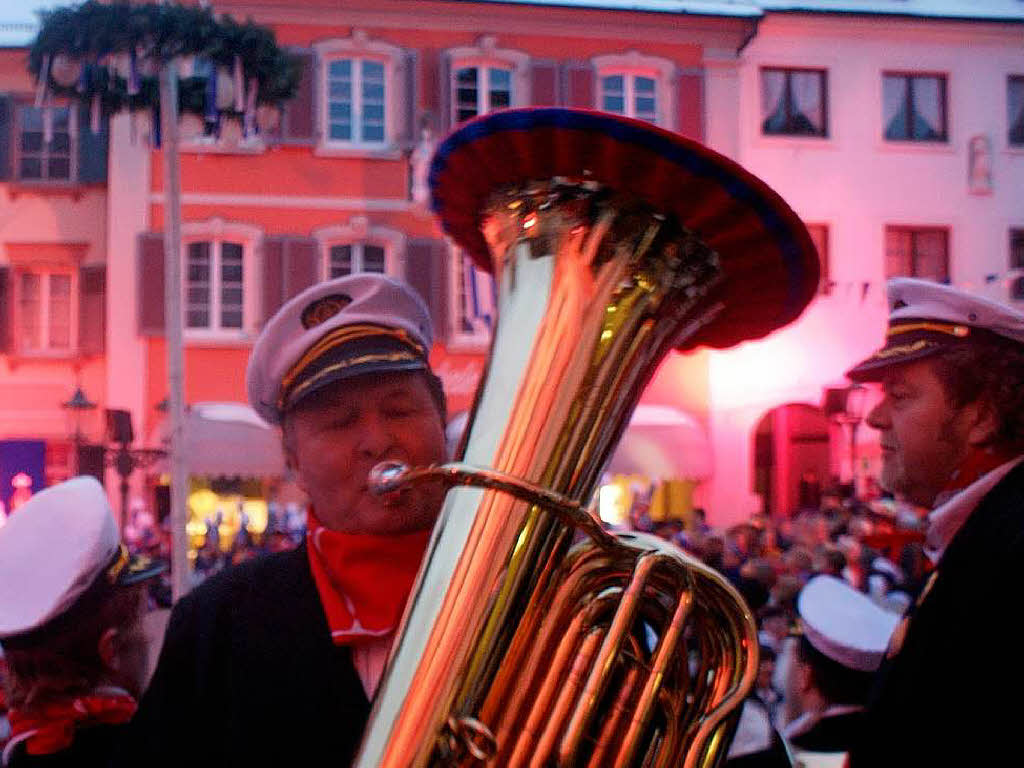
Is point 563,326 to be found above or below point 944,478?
above

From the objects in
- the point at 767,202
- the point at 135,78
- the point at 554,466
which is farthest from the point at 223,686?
the point at 135,78

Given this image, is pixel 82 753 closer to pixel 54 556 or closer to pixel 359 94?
pixel 54 556

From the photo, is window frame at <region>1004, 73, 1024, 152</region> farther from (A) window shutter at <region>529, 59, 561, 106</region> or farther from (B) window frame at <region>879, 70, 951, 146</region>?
(A) window shutter at <region>529, 59, 561, 106</region>

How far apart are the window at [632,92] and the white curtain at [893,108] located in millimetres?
3563

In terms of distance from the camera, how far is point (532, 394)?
4.22 feet

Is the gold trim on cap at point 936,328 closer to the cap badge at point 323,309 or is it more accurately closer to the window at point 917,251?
the cap badge at point 323,309

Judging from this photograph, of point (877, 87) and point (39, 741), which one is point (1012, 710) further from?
point (877, 87)

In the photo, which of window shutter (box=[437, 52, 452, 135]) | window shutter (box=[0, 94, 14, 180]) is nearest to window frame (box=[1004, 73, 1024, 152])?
window shutter (box=[437, 52, 452, 135])

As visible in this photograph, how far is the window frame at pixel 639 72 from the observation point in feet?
52.2

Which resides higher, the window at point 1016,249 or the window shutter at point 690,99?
the window shutter at point 690,99

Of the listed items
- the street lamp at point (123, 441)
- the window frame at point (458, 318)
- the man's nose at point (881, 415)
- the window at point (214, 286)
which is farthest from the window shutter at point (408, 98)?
the man's nose at point (881, 415)

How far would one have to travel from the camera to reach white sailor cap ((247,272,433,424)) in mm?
1725

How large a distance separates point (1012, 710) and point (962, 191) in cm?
1676

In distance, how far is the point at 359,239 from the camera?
15578 millimetres
